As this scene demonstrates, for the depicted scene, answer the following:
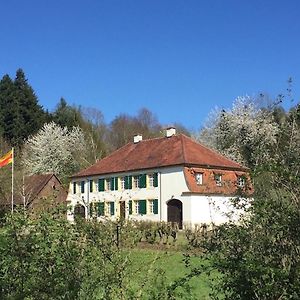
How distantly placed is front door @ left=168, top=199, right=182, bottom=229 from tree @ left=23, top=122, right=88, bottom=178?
61.1 ft

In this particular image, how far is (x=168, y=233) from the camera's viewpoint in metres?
22.3

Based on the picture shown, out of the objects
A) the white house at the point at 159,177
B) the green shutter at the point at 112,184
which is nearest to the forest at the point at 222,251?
the white house at the point at 159,177

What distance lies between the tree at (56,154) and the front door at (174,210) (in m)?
18.6

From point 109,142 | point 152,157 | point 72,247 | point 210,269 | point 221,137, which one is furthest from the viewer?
point 109,142

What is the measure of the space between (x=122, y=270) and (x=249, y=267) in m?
1.32

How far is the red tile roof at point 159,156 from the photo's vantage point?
3694 centimetres

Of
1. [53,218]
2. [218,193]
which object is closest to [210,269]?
[218,193]

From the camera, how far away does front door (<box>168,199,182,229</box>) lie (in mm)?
35875

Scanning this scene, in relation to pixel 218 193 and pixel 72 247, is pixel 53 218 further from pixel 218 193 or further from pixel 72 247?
pixel 218 193

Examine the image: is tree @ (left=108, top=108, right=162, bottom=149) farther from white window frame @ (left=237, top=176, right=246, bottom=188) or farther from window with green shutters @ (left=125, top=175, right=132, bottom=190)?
white window frame @ (left=237, top=176, right=246, bottom=188)

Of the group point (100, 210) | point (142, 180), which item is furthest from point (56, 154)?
point (100, 210)

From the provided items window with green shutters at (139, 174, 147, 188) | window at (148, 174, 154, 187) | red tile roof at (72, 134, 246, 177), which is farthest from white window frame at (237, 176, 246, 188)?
window with green shutters at (139, 174, 147, 188)

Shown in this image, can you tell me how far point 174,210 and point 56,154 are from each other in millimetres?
22844

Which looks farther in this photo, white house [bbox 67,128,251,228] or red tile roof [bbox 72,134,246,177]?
red tile roof [bbox 72,134,246,177]
